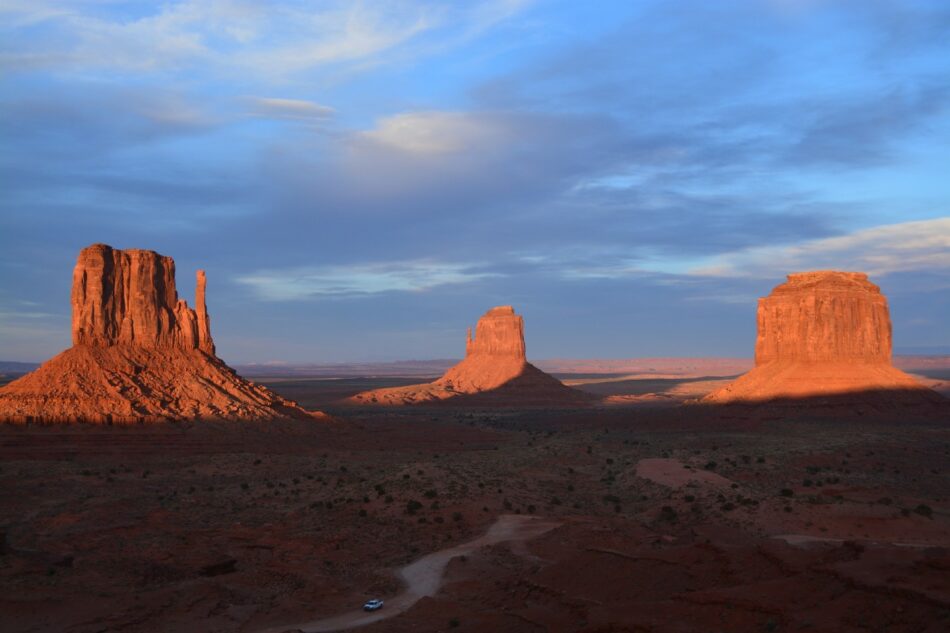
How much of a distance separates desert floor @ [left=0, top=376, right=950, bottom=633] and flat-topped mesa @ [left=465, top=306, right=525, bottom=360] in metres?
80.9

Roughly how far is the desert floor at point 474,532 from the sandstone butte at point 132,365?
2025 millimetres

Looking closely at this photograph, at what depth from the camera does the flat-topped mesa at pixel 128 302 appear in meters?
56.3

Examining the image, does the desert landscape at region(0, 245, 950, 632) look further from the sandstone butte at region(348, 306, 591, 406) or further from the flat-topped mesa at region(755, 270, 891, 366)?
the sandstone butte at region(348, 306, 591, 406)

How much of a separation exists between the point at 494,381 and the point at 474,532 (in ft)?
339

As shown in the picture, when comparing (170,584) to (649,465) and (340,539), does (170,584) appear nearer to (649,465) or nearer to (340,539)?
(340,539)

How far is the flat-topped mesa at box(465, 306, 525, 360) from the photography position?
5344 inches

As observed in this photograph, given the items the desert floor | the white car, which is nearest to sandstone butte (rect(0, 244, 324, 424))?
the desert floor

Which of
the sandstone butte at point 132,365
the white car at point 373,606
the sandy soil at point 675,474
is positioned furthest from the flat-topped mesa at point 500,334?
the white car at point 373,606

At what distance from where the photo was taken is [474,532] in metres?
26.8

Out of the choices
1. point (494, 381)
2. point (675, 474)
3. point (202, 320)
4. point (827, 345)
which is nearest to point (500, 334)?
point (494, 381)

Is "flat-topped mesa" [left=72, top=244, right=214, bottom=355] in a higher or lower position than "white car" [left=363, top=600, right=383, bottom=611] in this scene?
higher

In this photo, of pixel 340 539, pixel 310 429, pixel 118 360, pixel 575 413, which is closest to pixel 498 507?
pixel 340 539

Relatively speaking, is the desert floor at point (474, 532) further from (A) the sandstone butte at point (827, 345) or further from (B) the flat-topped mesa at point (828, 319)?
(B) the flat-topped mesa at point (828, 319)

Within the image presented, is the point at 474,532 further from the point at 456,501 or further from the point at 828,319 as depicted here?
the point at 828,319
